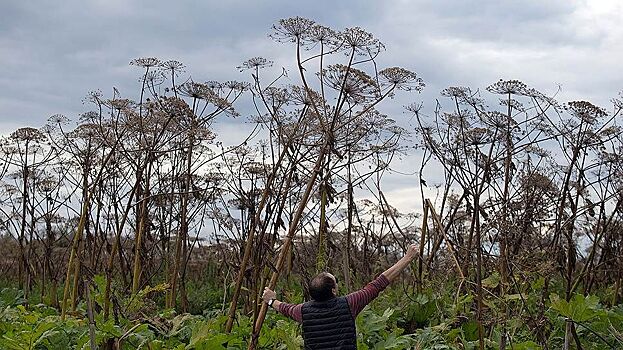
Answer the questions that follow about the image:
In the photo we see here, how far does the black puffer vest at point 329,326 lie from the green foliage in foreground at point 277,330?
1.10ft

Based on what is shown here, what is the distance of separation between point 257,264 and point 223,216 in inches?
194

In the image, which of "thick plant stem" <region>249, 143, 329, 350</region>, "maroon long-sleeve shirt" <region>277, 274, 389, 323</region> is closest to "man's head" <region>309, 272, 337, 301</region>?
"maroon long-sleeve shirt" <region>277, 274, 389, 323</region>

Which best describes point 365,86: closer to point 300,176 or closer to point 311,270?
point 300,176

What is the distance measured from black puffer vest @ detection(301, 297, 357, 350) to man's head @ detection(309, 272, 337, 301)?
0.15 feet

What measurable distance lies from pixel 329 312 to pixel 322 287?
181 millimetres

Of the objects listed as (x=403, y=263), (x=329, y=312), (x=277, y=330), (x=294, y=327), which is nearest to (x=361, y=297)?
(x=329, y=312)

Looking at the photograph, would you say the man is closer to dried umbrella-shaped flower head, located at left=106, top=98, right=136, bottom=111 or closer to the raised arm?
the raised arm

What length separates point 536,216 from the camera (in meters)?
7.10

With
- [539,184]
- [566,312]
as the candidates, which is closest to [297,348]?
[566,312]

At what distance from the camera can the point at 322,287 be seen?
18.5ft

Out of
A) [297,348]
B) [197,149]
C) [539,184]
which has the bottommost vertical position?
[297,348]

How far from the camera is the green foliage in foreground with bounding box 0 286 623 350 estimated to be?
546 cm

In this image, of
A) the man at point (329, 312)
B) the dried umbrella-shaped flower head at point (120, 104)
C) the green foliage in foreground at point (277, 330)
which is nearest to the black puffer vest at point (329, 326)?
the man at point (329, 312)

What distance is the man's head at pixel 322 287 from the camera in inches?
221
